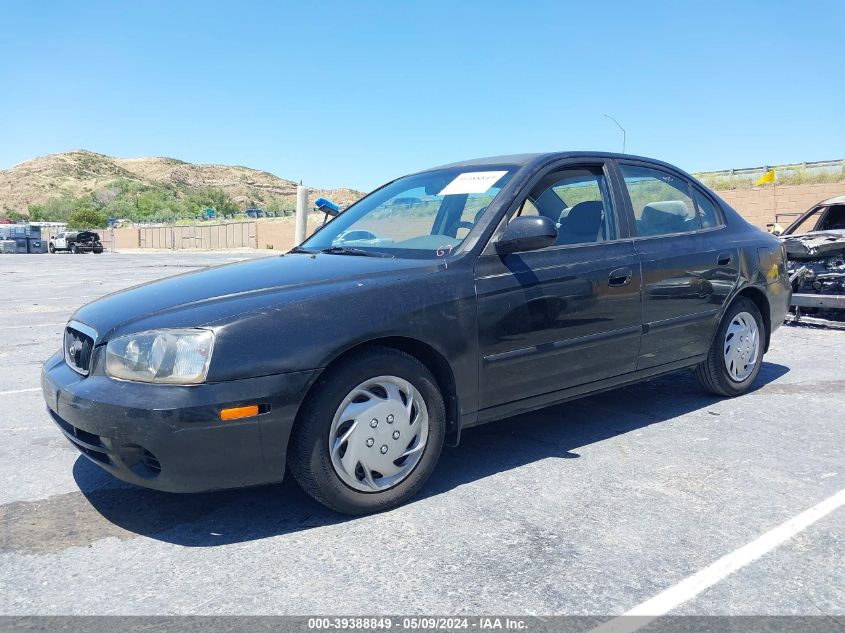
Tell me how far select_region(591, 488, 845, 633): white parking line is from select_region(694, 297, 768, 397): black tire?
1652 millimetres

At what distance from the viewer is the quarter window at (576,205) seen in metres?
4.13

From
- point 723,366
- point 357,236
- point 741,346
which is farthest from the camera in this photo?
point 741,346

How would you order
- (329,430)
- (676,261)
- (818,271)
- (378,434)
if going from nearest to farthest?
1. (329,430)
2. (378,434)
3. (676,261)
4. (818,271)

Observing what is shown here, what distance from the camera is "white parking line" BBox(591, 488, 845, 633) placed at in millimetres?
2379

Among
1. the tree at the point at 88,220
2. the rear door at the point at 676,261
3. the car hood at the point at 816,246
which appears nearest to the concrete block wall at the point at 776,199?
the car hood at the point at 816,246

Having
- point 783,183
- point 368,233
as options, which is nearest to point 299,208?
point 368,233

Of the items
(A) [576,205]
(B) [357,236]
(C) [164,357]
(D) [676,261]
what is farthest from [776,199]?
(C) [164,357]

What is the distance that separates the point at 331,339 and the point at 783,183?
3965cm

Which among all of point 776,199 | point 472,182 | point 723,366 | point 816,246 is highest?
point 776,199

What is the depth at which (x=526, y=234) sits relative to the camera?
3557mm

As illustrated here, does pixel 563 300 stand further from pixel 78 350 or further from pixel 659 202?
pixel 78 350

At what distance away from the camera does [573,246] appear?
13.2 ft

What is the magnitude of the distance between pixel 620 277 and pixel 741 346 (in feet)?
4.93

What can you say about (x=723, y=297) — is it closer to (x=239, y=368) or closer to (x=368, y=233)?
(x=368, y=233)
